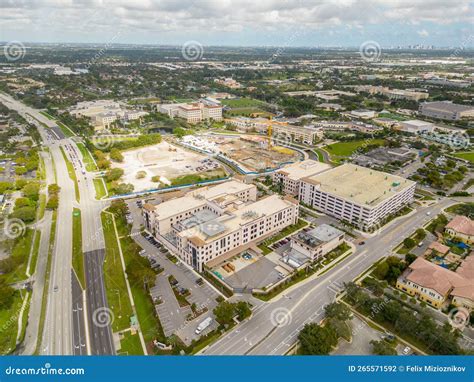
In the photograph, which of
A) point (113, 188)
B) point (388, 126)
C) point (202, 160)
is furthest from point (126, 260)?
point (388, 126)

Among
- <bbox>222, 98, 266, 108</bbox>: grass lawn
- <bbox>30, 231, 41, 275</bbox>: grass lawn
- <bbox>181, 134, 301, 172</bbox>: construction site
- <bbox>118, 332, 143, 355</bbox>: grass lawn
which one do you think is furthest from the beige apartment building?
<bbox>222, 98, 266, 108</bbox>: grass lawn

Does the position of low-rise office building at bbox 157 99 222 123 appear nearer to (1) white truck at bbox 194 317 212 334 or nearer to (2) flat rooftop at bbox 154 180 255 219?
(2) flat rooftop at bbox 154 180 255 219

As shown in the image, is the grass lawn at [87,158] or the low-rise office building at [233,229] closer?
the low-rise office building at [233,229]

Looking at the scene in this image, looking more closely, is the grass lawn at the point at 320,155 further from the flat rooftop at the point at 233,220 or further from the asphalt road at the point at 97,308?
the asphalt road at the point at 97,308

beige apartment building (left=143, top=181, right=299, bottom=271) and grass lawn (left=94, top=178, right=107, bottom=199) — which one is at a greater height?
beige apartment building (left=143, top=181, right=299, bottom=271)

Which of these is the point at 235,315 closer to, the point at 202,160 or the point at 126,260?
the point at 126,260

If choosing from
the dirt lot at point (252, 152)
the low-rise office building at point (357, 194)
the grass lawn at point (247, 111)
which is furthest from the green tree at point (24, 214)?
the grass lawn at point (247, 111)
